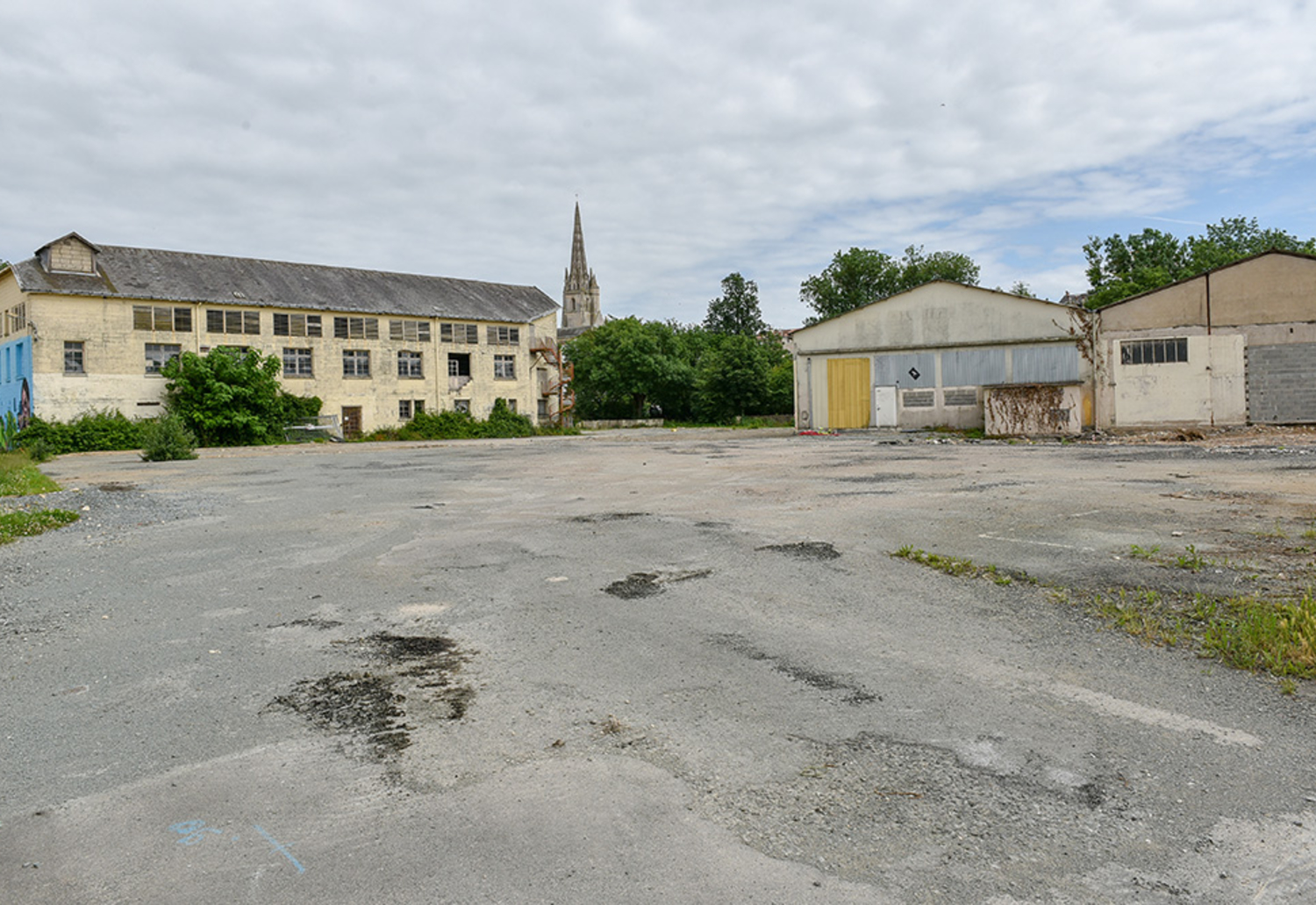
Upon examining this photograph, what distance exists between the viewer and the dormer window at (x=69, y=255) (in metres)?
36.5

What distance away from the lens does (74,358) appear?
1430 inches

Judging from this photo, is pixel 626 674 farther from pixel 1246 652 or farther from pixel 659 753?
pixel 1246 652

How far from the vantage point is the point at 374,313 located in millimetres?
45344

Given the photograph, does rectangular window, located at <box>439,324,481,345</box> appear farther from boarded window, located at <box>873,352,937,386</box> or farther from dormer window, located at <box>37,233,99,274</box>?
boarded window, located at <box>873,352,937,386</box>

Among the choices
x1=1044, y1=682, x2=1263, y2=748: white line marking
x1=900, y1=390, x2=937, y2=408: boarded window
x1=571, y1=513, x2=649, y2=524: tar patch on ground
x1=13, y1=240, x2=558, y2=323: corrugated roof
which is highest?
x1=13, y1=240, x2=558, y2=323: corrugated roof

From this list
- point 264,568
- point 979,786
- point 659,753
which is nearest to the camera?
point 979,786

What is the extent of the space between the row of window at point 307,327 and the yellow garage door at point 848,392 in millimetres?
24498

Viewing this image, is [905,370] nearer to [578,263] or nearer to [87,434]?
[87,434]

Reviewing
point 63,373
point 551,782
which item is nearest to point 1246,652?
point 551,782

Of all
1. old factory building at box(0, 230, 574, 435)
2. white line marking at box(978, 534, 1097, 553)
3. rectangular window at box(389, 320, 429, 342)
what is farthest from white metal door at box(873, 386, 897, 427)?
rectangular window at box(389, 320, 429, 342)

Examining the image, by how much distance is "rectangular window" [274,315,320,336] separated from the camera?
139 feet

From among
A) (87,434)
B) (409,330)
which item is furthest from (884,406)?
(87,434)

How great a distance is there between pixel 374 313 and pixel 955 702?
151ft

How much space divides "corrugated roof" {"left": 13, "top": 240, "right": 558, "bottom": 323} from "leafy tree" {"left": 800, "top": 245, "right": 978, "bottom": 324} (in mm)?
31754
